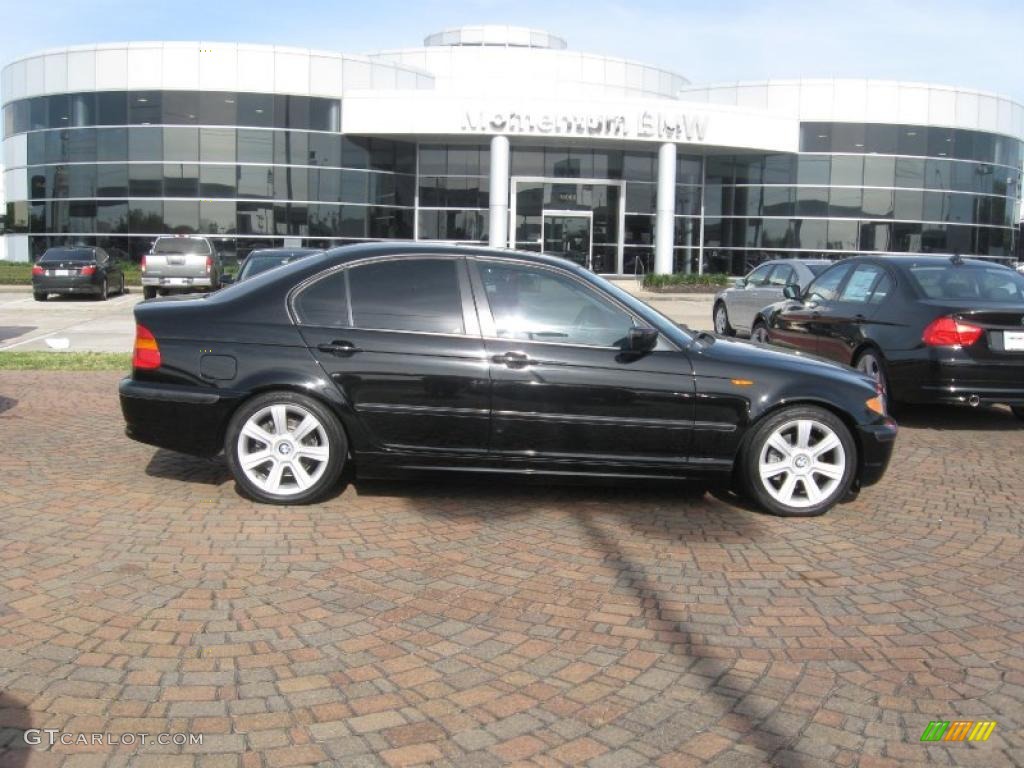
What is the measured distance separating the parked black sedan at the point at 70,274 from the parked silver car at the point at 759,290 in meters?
17.5

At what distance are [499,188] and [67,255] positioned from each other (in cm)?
1506

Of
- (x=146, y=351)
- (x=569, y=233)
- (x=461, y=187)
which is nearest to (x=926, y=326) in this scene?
(x=146, y=351)

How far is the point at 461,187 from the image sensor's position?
3672cm

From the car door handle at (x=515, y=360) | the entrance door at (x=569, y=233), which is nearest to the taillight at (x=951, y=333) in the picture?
the car door handle at (x=515, y=360)

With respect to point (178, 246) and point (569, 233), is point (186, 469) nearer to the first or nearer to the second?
point (178, 246)

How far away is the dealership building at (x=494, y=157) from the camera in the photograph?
33.5 m

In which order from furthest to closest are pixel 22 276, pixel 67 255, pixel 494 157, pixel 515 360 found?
pixel 494 157 < pixel 22 276 < pixel 67 255 < pixel 515 360

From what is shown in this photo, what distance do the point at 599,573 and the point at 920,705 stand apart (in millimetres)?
1681

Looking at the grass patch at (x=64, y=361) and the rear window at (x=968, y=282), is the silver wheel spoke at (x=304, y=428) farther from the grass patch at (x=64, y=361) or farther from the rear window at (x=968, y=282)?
the grass patch at (x=64, y=361)

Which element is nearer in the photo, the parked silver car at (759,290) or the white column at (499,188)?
the parked silver car at (759,290)

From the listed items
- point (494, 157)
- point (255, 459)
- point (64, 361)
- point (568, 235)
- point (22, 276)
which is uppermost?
point (494, 157)

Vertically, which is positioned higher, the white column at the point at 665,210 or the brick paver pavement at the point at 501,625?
the white column at the point at 665,210

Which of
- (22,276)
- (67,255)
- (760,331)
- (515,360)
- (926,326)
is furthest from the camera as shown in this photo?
(22,276)

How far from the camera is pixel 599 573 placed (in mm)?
4805
